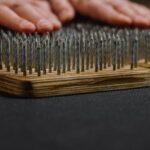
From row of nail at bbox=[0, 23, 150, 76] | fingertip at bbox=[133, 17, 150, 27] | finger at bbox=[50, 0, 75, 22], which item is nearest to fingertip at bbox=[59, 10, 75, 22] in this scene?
finger at bbox=[50, 0, 75, 22]

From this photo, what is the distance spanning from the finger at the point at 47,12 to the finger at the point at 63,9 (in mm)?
29

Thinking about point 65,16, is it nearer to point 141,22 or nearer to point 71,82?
point 141,22

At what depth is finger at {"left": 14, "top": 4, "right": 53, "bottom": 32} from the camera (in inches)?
67.1

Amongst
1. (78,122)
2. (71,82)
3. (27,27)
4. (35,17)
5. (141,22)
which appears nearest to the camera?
(78,122)

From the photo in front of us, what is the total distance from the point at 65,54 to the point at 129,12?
2.32 feet

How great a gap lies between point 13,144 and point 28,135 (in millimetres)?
56

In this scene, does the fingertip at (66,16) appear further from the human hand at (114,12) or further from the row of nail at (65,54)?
the row of nail at (65,54)

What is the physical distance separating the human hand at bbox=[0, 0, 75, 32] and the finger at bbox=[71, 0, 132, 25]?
0.04m

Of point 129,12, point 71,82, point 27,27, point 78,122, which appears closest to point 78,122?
point 78,122

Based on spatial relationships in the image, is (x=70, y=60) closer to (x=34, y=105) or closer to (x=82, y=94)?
(x=82, y=94)

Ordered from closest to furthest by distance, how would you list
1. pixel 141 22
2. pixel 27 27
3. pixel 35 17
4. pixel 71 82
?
1. pixel 71 82
2. pixel 27 27
3. pixel 35 17
4. pixel 141 22

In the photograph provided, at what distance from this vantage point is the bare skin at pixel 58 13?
68.0 inches

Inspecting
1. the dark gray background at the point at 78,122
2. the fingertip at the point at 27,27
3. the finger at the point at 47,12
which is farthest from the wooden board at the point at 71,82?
the finger at the point at 47,12

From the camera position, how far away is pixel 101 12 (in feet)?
6.87
